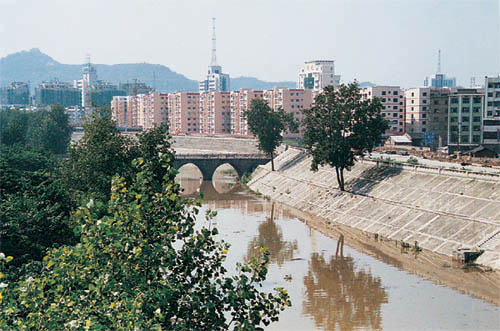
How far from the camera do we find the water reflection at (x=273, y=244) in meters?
59.3

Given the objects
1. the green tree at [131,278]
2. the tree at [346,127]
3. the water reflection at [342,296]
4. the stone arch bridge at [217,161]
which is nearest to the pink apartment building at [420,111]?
the stone arch bridge at [217,161]

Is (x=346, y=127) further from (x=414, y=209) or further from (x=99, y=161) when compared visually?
(x=99, y=161)

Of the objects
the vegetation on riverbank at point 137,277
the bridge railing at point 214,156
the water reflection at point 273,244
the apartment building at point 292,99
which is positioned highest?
the apartment building at point 292,99

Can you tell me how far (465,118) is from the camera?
412ft

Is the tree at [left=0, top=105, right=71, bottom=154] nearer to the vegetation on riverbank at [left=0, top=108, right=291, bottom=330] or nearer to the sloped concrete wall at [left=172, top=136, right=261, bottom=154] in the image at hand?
the sloped concrete wall at [left=172, top=136, right=261, bottom=154]

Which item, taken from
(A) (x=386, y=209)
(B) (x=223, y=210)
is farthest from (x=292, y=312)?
(B) (x=223, y=210)

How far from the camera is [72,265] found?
18.3m

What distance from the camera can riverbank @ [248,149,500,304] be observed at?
55125mm

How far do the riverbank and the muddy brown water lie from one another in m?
2.00

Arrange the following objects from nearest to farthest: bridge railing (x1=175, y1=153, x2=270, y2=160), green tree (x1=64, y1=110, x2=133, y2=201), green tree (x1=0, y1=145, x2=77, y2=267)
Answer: green tree (x1=0, y1=145, x2=77, y2=267) < green tree (x1=64, y1=110, x2=133, y2=201) < bridge railing (x1=175, y1=153, x2=270, y2=160)

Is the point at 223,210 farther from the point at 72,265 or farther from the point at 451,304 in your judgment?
the point at 72,265

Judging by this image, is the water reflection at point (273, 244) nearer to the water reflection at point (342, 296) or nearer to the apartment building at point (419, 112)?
the water reflection at point (342, 296)

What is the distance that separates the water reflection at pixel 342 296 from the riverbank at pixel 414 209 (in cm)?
508

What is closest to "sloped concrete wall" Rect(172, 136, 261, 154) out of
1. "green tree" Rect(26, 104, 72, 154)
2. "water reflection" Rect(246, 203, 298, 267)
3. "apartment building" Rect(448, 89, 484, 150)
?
"green tree" Rect(26, 104, 72, 154)
